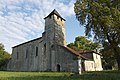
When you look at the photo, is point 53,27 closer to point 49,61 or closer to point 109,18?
point 49,61

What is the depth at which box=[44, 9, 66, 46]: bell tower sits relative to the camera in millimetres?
37719

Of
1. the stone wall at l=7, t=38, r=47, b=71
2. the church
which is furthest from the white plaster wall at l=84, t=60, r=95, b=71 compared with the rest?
the stone wall at l=7, t=38, r=47, b=71

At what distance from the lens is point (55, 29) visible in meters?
38.3

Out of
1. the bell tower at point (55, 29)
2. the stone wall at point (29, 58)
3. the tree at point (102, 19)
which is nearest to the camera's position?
the tree at point (102, 19)

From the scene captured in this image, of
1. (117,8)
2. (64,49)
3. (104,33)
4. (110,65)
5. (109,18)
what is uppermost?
(117,8)

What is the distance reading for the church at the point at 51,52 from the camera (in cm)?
3306

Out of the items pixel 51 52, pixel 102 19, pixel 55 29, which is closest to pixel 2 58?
pixel 51 52

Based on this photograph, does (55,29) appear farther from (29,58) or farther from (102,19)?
(102,19)

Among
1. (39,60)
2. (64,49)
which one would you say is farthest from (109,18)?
(39,60)

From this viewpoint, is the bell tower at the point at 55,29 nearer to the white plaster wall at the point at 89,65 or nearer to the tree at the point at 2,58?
the white plaster wall at the point at 89,65

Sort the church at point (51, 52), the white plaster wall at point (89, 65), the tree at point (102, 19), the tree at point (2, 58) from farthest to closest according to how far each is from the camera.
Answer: the tree at point (2, 58), the white plaster wall at point (89, 65), the church at point (51, 52), the tree at point (102, 19)

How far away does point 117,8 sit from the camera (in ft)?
88.0

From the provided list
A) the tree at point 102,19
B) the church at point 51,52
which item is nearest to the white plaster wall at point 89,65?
the church at point 51,52

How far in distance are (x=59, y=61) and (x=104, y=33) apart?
12.4 m
